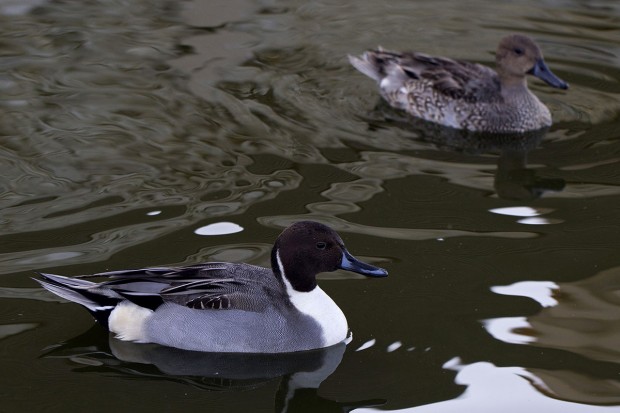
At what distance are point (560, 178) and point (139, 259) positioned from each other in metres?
3.31

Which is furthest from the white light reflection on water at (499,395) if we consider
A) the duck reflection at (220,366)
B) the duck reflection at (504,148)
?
the duck reflection at (504,148)

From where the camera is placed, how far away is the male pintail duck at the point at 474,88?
33.6ft

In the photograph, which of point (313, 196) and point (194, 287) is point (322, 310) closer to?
point (194, 287)

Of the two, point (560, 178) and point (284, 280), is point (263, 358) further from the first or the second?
point (560, 178)

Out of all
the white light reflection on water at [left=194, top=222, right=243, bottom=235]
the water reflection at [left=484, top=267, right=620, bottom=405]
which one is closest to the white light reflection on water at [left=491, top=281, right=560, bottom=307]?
the water reflection at [left=484, top=267, right=620, bottom=405]

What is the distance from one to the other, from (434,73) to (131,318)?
490cm

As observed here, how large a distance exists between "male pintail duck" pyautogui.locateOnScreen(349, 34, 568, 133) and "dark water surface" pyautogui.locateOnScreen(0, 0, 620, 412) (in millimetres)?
199

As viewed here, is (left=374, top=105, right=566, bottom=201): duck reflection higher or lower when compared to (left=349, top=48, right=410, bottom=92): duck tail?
lower

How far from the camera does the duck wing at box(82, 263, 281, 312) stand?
21.6ft

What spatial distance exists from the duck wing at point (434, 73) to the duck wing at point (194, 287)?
4281mm

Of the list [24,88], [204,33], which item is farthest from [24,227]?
[204,33]

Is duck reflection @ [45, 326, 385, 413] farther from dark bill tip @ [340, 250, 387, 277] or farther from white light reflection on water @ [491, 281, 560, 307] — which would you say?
white light reflection on water @ [491, 281, 560, 307]

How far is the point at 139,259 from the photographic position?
24.7 feet

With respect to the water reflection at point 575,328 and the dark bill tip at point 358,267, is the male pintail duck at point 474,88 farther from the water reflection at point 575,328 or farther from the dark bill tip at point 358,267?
the dark bill tip at point 358,267
